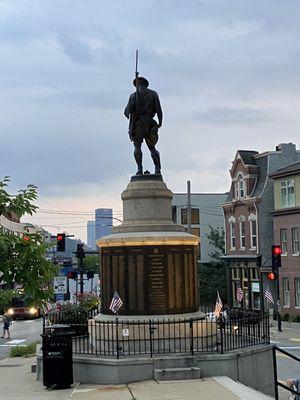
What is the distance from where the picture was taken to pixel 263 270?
159 feet

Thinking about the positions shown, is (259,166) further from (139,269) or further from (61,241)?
(139,269)

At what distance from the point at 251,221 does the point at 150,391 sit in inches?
1545

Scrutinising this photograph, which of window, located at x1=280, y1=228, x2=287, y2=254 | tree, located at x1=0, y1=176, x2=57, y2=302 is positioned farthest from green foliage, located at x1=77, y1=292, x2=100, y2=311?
window, located at x1=280, y1=228, x2=287, y2=254

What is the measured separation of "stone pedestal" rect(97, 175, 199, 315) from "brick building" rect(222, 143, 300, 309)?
32197 millimetres

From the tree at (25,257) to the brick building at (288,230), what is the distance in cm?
3683

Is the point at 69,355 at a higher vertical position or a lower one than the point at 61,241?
lower

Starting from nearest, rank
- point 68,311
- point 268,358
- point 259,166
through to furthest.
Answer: point 268,358 → point 68,311 → point 259,166

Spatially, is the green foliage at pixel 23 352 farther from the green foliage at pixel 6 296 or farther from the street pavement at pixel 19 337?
the green foliage at pixel 6 296

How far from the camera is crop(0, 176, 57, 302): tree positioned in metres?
8.62

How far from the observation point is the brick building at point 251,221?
4978 centimetres

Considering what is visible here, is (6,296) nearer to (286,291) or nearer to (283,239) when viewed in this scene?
(286,291)

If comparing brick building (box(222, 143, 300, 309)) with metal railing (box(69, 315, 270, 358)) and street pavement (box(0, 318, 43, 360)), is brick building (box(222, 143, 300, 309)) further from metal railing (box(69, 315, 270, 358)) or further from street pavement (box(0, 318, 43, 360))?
metal railing (box(69, 315, 270, 358))

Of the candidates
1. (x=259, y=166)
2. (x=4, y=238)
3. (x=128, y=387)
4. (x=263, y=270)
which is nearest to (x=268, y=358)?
(x=128, y=387)

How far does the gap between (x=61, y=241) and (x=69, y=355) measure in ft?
66.6
